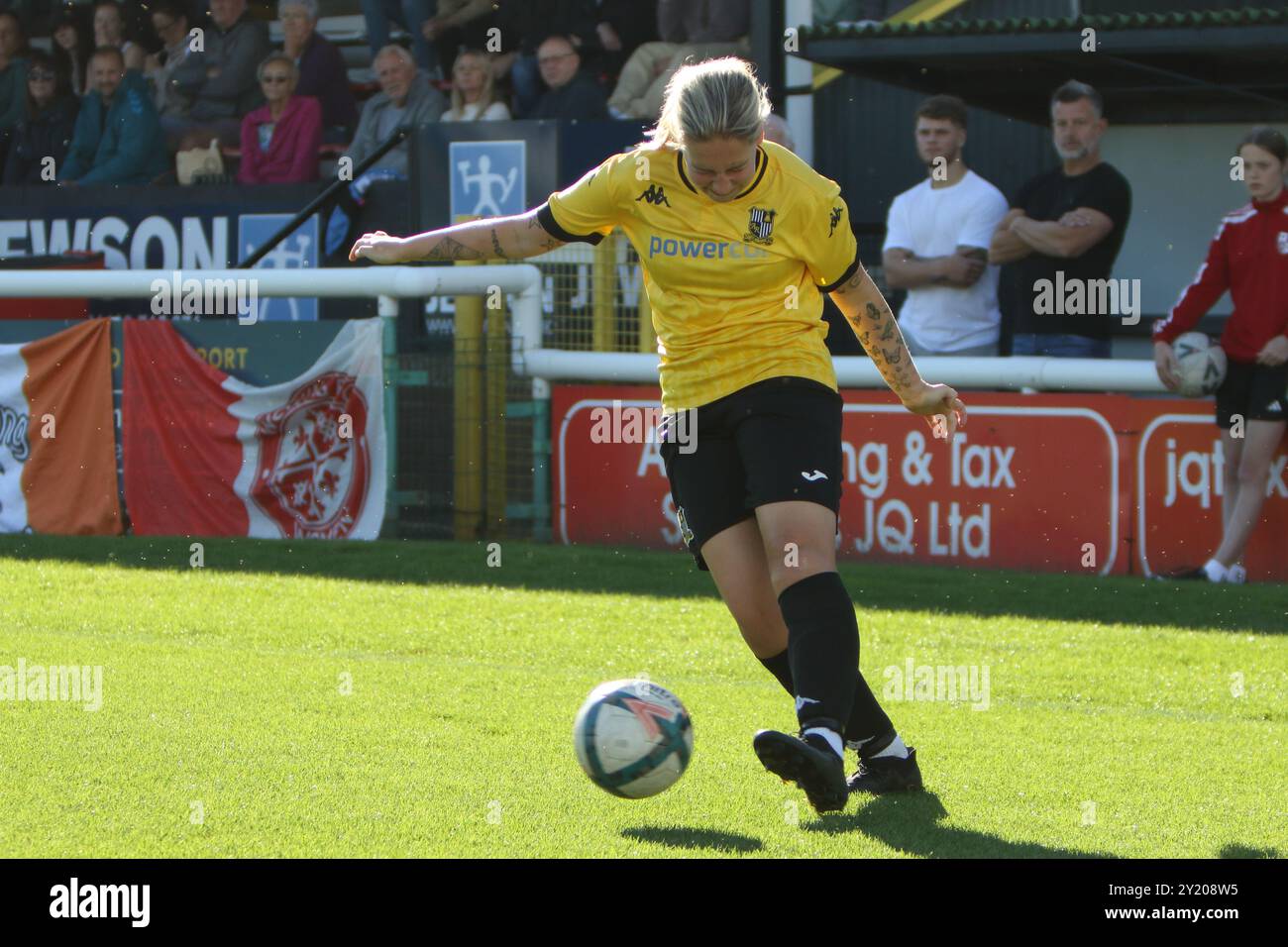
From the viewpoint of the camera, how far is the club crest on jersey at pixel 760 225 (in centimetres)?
546

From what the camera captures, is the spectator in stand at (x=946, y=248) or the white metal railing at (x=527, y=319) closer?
the white metal railing at (x=527, y=319)

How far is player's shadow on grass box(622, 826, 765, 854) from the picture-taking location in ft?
16.8

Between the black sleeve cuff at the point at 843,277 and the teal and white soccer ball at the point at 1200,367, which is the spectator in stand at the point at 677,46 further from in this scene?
the black sleeve cuff at the point at 843,277

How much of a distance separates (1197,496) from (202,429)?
20.8 ft

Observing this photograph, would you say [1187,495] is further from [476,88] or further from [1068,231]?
[476,88]

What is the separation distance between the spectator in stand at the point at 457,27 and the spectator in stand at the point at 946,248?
6178 millimetres

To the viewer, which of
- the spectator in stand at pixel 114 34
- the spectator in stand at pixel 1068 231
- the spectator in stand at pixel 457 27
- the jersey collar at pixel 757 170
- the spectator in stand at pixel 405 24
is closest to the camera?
the jersey collar at pixel 757 170

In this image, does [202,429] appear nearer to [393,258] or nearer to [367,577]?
[367,577]

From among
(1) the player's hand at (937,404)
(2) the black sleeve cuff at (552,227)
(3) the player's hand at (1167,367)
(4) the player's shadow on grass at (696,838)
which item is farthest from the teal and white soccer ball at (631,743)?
(3) the player's hand at (1167,367)

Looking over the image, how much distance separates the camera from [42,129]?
18594mm

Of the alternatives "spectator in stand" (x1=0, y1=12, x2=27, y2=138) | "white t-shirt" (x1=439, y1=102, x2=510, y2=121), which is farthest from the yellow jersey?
"spectator in stand" (x1=0, y1=12, x2=27, y2=138)

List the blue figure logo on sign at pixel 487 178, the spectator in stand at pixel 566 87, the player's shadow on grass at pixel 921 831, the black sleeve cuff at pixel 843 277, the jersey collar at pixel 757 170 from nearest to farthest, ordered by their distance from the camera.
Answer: the player's shadow on grass at pixel 921 831, the jersey collar at pixel 757 170, the black sleeve cuff at pixel 843 277, the blue figure logo on sign at pixel 487 178, the spectator in stand at pixel 566 87

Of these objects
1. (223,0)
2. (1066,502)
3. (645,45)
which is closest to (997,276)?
(1066,502)

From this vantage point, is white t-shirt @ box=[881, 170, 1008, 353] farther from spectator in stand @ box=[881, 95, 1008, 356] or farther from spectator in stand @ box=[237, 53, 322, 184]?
spectator in stand @ box=[237, 53, 322, 184]
